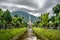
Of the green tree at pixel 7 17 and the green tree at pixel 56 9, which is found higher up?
the green tree at pixel 56 9

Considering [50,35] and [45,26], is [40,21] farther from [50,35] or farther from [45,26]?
[50,35]

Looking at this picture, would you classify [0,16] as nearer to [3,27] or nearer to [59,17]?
[3,27]

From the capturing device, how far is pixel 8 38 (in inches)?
425

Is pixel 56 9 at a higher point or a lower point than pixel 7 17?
higher

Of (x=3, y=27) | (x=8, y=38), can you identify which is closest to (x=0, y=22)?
(x=3, y=27)

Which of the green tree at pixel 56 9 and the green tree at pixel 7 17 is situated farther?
the green tree at pixel 7 17

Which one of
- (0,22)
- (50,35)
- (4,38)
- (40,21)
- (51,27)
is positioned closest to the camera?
(4,38)

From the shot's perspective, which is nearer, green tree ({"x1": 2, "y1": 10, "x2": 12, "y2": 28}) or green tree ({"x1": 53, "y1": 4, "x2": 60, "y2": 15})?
green tree ({"x1": 53, "y1": 4, "x2": 60, "y2": 15})

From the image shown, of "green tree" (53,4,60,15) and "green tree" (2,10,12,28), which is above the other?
"green tree" (53,4,60,15)

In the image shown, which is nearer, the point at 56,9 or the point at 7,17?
the point at 56,9

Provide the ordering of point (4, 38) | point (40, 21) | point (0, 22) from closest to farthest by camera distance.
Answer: point (4, 38) < point (0, 22) < point (40, 21)

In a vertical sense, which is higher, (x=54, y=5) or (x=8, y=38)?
(x=54, y=5)

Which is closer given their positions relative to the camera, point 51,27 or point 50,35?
point 50,35

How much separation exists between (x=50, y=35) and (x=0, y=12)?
9.64 ft
